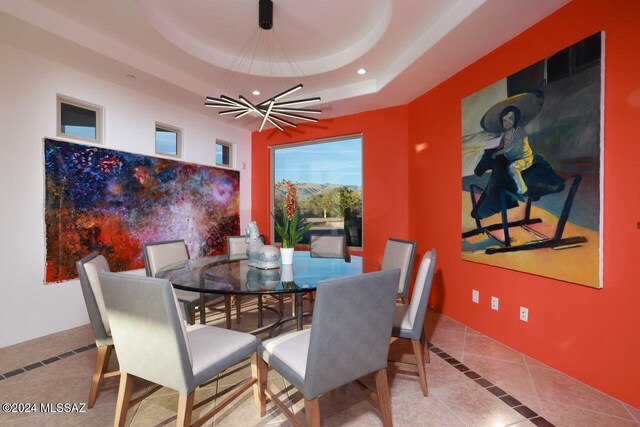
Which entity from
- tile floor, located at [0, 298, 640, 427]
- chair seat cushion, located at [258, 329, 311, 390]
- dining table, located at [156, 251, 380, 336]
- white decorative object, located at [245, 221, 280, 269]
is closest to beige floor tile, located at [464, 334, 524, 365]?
tile floor, located at [0, 298, 640, 427]

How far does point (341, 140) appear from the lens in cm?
454

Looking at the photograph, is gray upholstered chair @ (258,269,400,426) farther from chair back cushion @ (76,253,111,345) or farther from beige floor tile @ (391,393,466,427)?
chair back cushion @ (76,253,111,345)

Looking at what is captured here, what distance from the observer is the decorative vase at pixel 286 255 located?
7.92 feet

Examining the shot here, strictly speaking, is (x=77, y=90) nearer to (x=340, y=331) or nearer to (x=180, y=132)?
(x=180, y=132)

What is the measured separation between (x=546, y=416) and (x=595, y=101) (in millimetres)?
1973

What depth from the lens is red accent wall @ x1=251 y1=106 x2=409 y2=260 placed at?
3.97 m

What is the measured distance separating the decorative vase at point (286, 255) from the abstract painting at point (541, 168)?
182 centimetres

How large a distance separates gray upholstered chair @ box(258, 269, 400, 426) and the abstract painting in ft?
5.05

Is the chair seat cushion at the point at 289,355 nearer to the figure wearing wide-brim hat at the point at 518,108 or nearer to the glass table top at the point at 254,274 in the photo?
the glass table top at the point at 254,274

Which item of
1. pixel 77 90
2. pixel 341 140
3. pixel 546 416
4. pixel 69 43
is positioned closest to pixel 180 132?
pixel 77 90

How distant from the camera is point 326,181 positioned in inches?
184

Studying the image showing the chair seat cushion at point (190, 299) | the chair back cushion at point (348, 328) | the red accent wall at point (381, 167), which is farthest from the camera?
the red accent wall at point (381, 167)

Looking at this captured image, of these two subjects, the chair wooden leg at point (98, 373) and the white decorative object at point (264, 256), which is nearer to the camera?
the chair wooden leg at point (98, 373)

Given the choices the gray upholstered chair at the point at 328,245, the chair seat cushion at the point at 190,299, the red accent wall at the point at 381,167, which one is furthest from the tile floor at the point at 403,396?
the red accent wall at the point at 381,167
